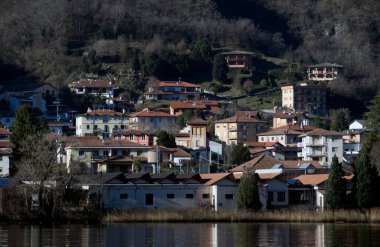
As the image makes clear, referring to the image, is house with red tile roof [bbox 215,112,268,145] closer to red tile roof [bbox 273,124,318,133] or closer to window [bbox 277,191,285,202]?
red tile roof [bbox 273,124,318,133]

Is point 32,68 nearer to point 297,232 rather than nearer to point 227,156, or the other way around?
point 227,156

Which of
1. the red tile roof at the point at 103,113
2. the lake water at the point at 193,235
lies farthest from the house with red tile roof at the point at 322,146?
the lake water at the point at 193,235

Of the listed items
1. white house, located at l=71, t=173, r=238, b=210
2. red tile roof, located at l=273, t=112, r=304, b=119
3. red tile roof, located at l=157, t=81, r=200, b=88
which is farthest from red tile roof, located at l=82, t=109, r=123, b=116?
white house, located at l=71, t=173, r=238, b=210

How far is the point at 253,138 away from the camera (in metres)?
121

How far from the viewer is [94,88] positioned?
139000 mm

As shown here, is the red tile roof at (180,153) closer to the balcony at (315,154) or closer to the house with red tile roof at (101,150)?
the house with red tile roof at (101,150)

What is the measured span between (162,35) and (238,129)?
51925mm

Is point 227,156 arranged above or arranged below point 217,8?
below

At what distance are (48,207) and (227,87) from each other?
87.2 meters

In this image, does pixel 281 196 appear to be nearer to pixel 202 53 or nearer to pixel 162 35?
pixel 202 53

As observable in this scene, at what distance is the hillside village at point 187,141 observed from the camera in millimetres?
71938

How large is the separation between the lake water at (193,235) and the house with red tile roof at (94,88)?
3031 inches

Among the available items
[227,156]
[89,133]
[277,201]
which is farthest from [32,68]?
[277,201]

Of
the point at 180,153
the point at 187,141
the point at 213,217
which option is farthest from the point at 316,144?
the point at 213,217
